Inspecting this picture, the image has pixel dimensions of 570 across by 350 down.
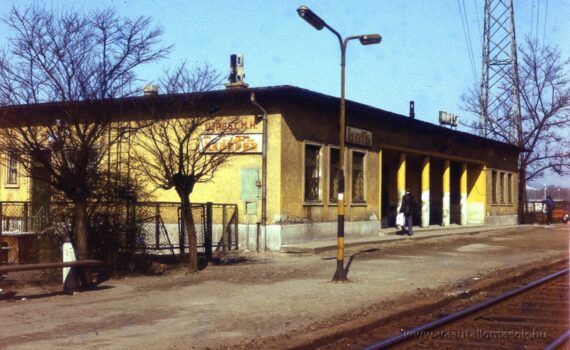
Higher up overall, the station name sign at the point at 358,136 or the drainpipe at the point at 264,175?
the station name sign at the point at 358,136

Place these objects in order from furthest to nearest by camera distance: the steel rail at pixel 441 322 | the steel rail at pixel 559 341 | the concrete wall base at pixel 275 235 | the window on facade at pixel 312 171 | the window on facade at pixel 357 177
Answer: the window on facade at pixel 357 177
the window on facade at pixel 312 171
the concrete wall base at pixel 275 235
the steel rail at pixel 441 322
the steel rail at pixel 559 341

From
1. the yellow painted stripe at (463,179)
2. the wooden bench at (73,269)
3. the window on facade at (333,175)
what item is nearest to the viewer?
the wooden bench at (73,269)

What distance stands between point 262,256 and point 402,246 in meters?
5.87

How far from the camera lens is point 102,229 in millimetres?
13695

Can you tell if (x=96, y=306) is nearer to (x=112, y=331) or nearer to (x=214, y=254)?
(x=112, y=331)

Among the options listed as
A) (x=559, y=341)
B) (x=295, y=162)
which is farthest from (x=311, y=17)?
(x=295, y=162)

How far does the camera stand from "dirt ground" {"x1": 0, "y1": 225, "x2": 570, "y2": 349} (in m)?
7.62

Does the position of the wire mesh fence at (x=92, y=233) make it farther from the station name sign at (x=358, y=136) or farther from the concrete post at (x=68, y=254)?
the station name sign at (x=358, y=136)

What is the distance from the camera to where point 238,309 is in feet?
31.8

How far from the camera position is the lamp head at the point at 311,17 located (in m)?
12.0

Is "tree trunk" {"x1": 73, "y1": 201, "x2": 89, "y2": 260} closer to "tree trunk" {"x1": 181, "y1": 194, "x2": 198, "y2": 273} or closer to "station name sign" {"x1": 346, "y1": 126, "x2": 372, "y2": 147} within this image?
"tree trunk" {"x1": 181, "y1": 194, "x2": 198, "y2": 273}

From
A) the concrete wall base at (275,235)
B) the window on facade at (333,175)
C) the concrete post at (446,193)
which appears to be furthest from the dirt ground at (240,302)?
the concrete post at (446,193)

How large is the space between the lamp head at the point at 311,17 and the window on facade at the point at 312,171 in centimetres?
880

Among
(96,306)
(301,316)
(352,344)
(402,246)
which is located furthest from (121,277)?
(402,246)
